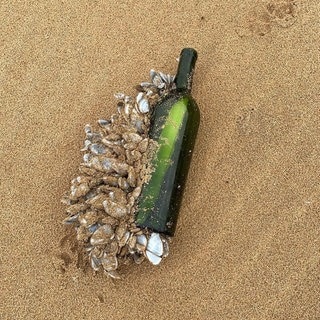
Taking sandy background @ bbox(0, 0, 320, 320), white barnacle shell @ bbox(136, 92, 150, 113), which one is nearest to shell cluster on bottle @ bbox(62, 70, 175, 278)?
white barnacle shell @ bbox(136, 92, 150, 113)

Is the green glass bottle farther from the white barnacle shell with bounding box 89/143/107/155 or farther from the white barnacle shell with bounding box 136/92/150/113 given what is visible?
the white barnacle shell with bounding box 89/143/107/155

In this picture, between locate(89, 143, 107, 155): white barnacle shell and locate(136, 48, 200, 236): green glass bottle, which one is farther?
locate(89, 143, 107, 155): white barnacle shell

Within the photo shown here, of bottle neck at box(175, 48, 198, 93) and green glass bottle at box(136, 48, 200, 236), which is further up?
bottle neck at box(175, 48, 198, 93)

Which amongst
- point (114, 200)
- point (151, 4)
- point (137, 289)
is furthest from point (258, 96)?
point (137, 289)

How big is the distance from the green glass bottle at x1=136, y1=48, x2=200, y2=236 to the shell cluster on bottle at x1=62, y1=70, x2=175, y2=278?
0.12ft

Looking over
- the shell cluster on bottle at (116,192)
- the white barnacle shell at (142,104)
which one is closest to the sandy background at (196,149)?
the shell cluster on bottle at (116,192)

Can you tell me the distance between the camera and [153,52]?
275 cm

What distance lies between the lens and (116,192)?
230cm

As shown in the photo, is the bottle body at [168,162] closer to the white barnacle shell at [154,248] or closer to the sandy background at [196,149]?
the white barnacle shell at [154,248]

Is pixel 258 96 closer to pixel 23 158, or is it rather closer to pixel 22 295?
pixel 23 158

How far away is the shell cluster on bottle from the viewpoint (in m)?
2.28

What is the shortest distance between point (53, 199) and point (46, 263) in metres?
0.32

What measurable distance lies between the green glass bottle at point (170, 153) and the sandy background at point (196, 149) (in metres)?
0.19

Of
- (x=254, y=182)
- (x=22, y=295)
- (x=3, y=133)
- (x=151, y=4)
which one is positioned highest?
(x=151, y=4)
